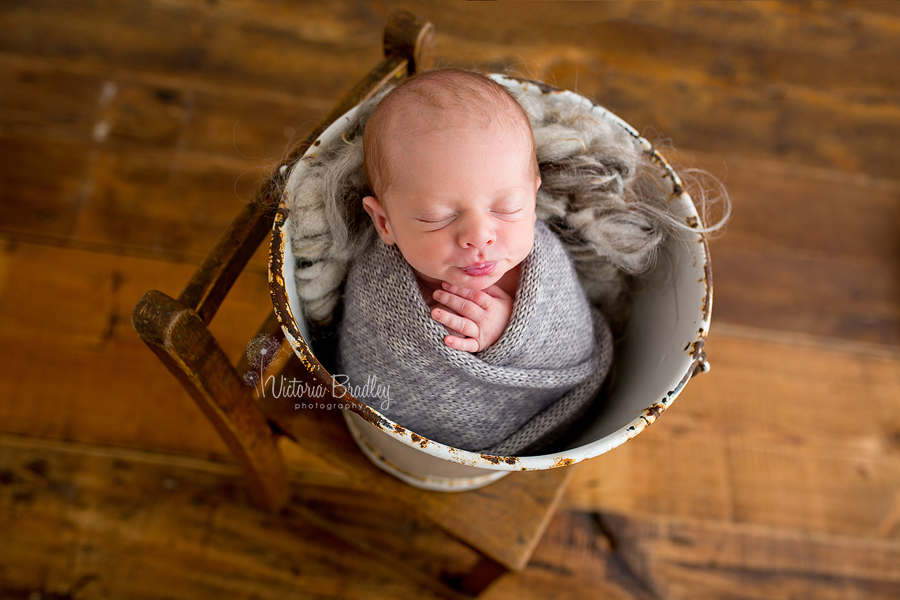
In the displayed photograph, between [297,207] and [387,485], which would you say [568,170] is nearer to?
[297,207]

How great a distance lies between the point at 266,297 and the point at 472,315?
667 millimetres

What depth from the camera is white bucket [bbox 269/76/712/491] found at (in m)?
0.56

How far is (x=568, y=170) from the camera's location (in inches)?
29.5

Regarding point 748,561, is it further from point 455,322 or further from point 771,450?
point 455,322

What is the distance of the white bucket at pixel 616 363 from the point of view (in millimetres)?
561

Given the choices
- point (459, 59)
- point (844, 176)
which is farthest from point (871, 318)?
point (459, 59)

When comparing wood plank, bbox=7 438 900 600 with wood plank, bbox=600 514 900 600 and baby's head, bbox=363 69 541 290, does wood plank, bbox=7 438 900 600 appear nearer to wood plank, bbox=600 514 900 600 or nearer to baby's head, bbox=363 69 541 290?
wood plank, bbox=600 514 900 600

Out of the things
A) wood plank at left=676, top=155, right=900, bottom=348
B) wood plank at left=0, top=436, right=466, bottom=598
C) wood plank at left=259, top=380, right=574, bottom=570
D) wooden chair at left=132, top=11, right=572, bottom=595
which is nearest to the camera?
wooden chair at left=132, top=11, right=572, bottom=595

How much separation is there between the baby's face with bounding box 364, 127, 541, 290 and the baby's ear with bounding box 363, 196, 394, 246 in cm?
2

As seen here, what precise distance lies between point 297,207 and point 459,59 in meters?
0.95

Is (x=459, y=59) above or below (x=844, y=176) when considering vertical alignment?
above

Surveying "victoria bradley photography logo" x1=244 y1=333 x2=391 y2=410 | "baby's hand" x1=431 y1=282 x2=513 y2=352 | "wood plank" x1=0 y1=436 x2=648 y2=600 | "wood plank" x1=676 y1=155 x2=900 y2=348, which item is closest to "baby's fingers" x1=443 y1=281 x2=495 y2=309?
"baby's hand" x1=431 y1=282 x2=513 y2=352

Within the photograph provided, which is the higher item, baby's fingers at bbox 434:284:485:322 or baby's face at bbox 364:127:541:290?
baby's face at bbox 364:127:541:290

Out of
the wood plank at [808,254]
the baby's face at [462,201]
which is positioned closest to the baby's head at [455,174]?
the baby's face at [462,201]
